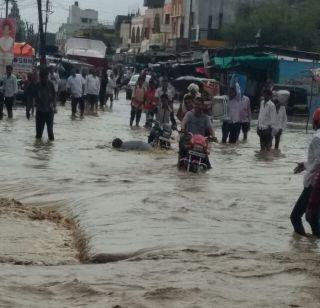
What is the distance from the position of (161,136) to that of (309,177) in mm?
9722

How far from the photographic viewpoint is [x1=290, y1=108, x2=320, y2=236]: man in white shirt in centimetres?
917

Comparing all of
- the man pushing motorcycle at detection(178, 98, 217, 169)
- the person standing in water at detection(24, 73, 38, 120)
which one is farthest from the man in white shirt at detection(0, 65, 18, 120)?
the man pushing motorcycle at detection(178, 98, 217, 169)

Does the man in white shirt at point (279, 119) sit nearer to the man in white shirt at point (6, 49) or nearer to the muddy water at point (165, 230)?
the muddy water at point (165, 230)

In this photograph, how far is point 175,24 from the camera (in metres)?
82.8

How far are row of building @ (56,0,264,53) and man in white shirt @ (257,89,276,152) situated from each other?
39.8 m

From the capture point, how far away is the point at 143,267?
25.2 ft

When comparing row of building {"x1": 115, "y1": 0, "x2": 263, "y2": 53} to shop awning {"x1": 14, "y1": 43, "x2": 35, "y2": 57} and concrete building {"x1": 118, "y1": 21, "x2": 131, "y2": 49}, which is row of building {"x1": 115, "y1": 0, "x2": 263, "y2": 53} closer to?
concrete building {"x1": 118, "y1": 21, "x2": 131, "y2": 49}

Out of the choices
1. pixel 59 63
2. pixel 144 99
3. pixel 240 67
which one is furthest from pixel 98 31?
pixel 144 99

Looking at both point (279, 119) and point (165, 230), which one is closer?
point (165, 230)

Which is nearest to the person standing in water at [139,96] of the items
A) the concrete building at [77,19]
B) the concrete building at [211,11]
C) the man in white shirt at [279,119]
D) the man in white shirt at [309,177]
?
the man in white shirt at [279,119]

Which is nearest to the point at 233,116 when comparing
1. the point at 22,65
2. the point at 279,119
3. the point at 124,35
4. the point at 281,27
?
the point at 279,119

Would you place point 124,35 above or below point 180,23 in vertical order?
below

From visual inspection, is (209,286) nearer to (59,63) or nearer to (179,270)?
(179,270)

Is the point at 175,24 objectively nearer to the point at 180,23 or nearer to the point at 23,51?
the point at 180,23
